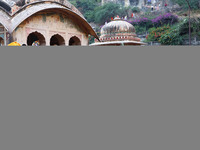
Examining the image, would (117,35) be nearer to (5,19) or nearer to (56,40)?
(56,40)

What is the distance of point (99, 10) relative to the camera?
33.1m

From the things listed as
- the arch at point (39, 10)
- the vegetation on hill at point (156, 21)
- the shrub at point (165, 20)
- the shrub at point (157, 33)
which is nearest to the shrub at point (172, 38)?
the vegetation on hill at point (156, 21)

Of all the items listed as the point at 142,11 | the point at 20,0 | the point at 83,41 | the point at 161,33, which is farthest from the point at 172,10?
the point at 20,0

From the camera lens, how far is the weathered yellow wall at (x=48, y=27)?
743 cm

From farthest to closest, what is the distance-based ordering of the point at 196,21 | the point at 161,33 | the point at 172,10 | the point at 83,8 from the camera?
the point at 83,8 → the point at 172,10 → the point at 161,33 → the point at 196,21

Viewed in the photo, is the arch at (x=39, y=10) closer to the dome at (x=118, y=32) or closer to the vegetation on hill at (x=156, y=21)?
the dome at (x=118, y=32)

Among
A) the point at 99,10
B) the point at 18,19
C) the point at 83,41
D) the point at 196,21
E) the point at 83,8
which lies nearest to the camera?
the point at 18,19

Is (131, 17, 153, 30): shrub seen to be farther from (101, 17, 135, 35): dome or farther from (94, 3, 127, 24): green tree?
(101, 17, 135, 35): dome

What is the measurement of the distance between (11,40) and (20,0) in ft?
4.56

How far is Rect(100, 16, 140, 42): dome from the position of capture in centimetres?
927

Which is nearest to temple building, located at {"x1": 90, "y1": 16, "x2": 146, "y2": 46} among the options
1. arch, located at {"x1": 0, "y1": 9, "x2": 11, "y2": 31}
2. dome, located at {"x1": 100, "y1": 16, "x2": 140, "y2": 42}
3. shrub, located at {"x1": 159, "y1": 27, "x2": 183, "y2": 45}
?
dome, located at {"x1": 100, "y1": 16, "x2": 140, "y2": 42}

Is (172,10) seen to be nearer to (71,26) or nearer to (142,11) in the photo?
(142,11)

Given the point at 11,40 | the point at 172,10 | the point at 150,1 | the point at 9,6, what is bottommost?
the point at 11,40

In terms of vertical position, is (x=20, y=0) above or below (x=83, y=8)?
below
